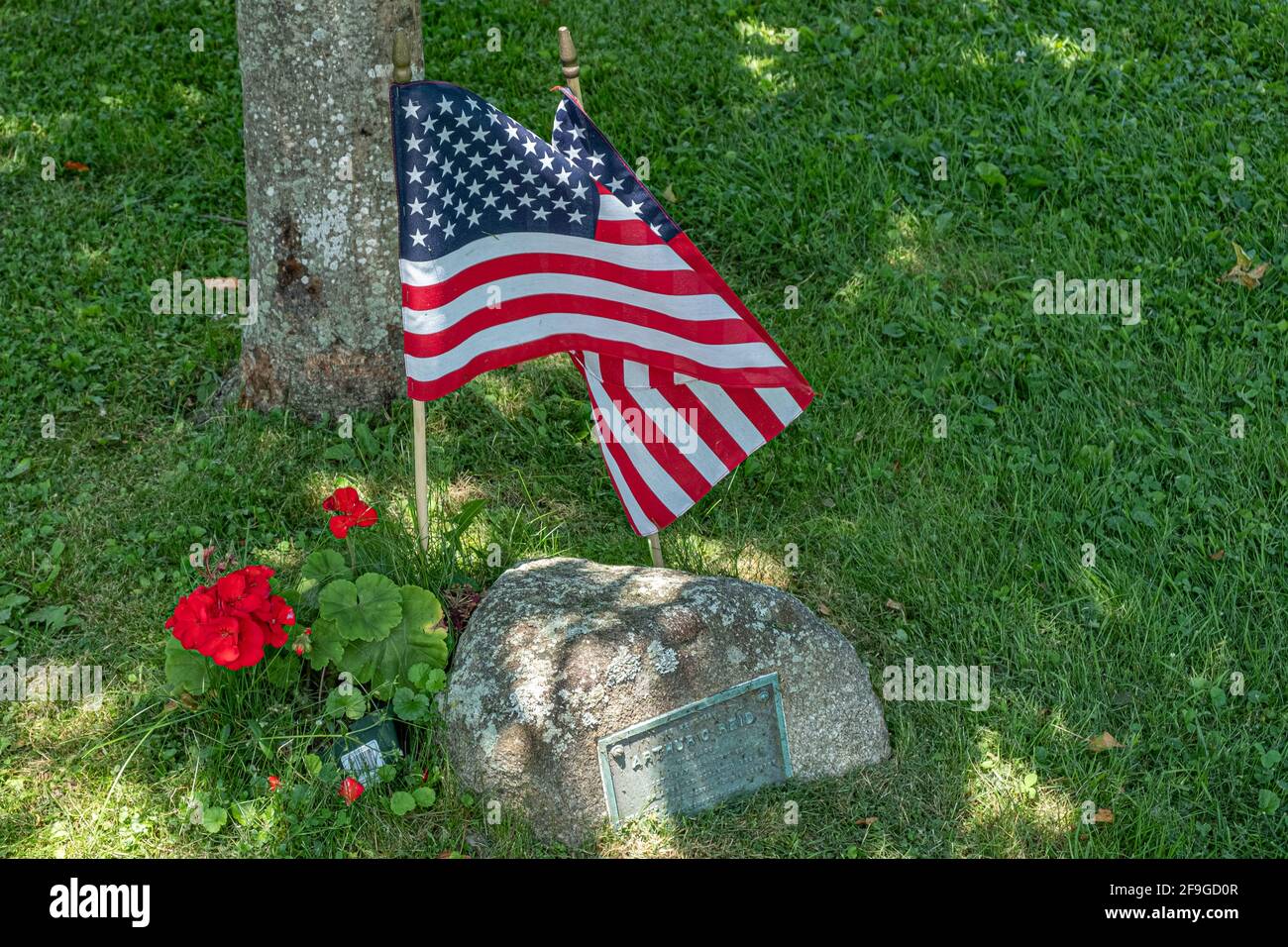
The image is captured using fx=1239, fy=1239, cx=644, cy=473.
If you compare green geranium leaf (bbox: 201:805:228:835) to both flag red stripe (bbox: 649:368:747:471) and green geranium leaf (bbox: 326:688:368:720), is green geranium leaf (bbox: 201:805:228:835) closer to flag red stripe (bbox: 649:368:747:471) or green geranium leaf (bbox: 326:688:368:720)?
green geranium leaf (bbox: 326:688:368:720)

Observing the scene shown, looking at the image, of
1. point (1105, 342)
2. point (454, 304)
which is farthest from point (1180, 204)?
point (454, 304)

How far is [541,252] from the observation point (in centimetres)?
411

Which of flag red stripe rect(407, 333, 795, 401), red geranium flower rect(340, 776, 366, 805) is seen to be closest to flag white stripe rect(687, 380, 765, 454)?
flag red stripe rect(407, 333, 795, 401)

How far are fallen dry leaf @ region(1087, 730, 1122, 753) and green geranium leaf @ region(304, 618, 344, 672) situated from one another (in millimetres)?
2505

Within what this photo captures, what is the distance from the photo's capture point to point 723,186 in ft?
22.0

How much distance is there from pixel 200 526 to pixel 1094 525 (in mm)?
3551

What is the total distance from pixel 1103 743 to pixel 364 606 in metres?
2.49

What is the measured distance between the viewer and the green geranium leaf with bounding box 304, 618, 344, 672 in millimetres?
3986

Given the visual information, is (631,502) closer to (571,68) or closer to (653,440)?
(653,440)

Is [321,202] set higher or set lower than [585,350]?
higher

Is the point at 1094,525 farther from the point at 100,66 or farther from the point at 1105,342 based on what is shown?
the point at 100,66

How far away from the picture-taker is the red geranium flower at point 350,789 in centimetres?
378

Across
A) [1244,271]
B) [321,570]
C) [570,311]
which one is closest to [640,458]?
[570,311]

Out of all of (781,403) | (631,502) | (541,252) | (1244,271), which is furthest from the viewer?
(1244,271)
